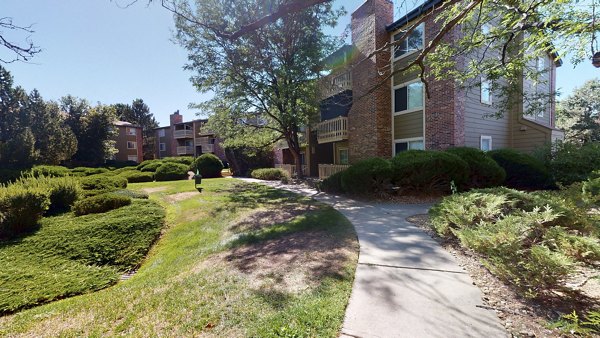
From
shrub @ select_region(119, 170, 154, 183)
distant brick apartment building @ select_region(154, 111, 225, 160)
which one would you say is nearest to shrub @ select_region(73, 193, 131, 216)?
shrub @ select_region(119, 170, 154, 183)

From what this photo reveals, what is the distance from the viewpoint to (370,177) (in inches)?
346

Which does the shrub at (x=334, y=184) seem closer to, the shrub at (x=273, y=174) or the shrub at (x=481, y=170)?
the shrub at (x=481, y=170)

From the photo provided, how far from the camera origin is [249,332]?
7.70 ft

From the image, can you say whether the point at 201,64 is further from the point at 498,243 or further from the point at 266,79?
the point at 498,243

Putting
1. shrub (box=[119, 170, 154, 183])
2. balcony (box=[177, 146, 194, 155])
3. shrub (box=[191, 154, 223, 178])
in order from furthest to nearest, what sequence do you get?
balcony (box=[177, 146, 194, 155]) → shrub (box=[191, 154, 223, 178]) → shrub (box=[119, 170, 154, 183])

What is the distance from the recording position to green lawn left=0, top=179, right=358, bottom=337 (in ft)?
8.27

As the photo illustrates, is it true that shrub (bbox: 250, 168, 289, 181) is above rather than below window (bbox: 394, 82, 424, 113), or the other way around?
below

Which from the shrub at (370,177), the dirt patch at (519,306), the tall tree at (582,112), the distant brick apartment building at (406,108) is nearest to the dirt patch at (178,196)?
the shrub at (370,177)

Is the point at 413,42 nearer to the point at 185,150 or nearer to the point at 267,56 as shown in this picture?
the point at 267,56

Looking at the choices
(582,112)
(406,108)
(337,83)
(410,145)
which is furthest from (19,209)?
(582,112)

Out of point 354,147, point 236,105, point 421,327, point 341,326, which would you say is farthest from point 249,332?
point 236,105

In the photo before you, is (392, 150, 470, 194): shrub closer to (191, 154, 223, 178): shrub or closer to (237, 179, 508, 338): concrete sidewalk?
(237, 179, 508, 338): concrete sidewalk

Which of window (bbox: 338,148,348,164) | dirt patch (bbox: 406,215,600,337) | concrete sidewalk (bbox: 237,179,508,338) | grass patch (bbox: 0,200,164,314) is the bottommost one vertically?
grass patch (bbox: 0,200,164,314)

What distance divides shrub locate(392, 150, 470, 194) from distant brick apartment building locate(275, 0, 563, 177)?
3075mm
